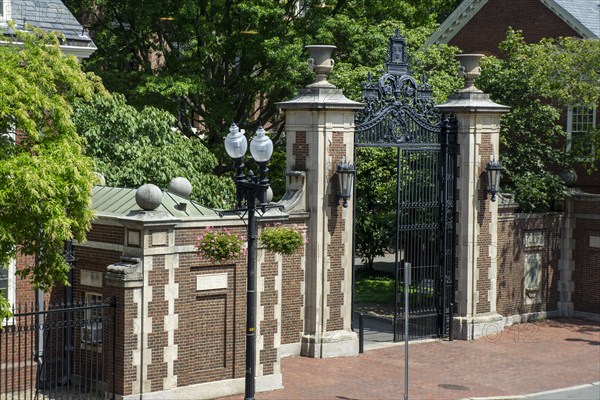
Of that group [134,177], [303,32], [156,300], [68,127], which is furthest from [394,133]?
[303,32]

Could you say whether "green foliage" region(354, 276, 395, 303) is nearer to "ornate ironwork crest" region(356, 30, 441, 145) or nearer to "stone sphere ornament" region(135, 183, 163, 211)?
"ornate ironwork crest" region(356, 30, 441, 145)

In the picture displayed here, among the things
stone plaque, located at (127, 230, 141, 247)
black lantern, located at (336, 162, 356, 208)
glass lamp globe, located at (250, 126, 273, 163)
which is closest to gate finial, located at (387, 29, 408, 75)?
black lantern, located at (336, 162, 356, 208)

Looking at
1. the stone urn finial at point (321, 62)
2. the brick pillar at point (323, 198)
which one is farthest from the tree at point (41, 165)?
the stone urn finial at point (321, 62)

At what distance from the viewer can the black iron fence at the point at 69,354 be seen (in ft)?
59.7

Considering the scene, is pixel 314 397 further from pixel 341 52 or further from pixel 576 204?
pixel 341 52

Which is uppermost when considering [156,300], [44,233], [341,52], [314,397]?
[341,52]

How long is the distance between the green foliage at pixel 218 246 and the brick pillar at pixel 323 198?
4336mm

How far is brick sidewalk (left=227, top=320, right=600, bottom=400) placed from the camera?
813 inches

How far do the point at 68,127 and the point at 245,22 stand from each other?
19.5m

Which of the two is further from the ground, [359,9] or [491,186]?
[359,9]

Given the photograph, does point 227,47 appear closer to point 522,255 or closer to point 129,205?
point 522,255

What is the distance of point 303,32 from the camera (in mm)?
36375

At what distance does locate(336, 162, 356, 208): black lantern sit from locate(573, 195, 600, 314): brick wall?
8.62 m

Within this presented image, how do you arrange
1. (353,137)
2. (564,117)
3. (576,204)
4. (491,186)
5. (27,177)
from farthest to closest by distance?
(564,117) → (576,204) → (491,186) → (353,137) → (27,177)
